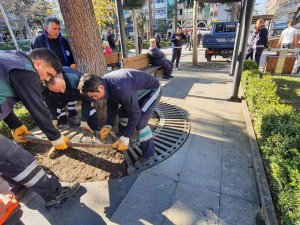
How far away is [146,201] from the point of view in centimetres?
224

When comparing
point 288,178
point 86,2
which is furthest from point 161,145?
point 86,2

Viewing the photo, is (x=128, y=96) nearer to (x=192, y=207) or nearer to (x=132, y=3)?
(x=192, y=207)

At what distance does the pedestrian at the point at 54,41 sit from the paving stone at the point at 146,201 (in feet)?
8.13

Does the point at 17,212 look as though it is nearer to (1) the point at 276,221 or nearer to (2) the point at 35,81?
(2) the point at 35,81

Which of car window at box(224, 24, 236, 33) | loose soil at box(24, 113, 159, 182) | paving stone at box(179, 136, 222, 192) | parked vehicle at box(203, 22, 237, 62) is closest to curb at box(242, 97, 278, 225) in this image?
paving stone at box(179, 136, 222, 192)

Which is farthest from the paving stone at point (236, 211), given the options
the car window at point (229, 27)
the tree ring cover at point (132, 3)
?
the car window at point (229, 27)

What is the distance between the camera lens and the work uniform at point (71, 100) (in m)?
2.82

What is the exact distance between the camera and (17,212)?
1.34 m

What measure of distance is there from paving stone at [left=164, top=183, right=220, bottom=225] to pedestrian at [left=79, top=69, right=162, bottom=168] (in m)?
0.74

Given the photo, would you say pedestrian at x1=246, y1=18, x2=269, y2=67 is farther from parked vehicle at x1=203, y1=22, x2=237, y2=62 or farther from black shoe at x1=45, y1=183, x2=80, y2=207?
black shoe at x1=45, y1=183, x2=80, y2=207

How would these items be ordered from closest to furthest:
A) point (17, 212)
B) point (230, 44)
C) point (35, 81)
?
point (17, 212)
point (35, 81)
point (230, 44)

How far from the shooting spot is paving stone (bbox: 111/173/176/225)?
6.71 feet

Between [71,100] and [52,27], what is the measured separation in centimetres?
133

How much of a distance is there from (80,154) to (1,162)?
1.31 metres
